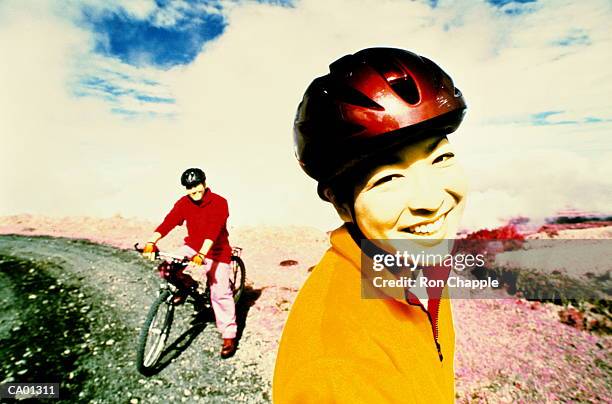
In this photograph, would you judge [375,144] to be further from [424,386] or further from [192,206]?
[192,206]

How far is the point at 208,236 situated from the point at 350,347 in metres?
4.93

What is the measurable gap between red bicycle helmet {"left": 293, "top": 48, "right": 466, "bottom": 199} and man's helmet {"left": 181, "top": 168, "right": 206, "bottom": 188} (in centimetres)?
403

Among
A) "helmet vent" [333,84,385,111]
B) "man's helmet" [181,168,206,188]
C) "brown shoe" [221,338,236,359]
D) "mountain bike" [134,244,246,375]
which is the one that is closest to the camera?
"helmet vent" [333,84,385,111]

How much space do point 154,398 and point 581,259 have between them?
10.4m

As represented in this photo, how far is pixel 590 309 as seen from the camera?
7500 mm

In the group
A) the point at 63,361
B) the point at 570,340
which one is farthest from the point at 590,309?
the point at 63,361

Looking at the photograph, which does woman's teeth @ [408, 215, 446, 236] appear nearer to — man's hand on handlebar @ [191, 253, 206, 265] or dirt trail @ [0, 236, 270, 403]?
man's hand on handlebar @ [191, 253, 206, 265]

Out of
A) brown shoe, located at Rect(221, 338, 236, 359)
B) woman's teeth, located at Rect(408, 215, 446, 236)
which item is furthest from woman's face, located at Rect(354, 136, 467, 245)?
brown shoe, located at Rect(221, 338, 236, 359)

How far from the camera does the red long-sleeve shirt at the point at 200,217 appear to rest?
5.96 metres

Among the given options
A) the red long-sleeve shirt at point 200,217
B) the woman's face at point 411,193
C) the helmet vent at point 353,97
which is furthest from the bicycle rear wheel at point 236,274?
the woman's face at point 411,193

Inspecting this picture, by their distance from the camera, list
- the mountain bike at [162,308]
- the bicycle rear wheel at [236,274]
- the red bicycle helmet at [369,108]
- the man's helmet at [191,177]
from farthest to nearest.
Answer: the bicycle rear wheel at [236,274] < the man's helmet at [191,177] < the mountain bike at [162,308] < the red bicycle helmet at [369,108]

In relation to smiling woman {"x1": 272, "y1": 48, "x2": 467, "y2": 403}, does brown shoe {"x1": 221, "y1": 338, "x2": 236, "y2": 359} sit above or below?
below

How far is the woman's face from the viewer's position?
1.66 m

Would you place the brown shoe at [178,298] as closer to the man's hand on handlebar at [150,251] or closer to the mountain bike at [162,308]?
the mountain bike at [162,308]
